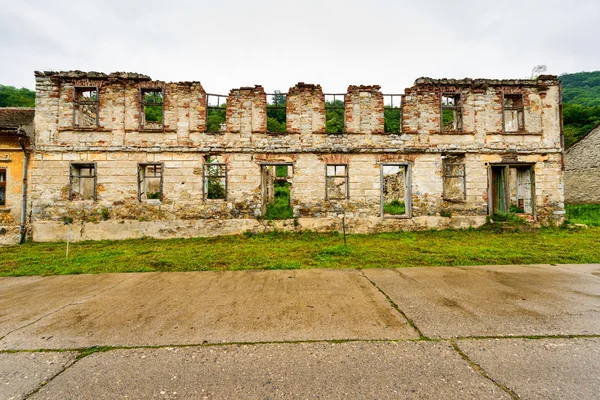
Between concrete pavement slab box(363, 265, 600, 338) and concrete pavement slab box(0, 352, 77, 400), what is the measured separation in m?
3.65

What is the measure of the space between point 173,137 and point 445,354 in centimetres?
1127

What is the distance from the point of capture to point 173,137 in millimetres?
10758

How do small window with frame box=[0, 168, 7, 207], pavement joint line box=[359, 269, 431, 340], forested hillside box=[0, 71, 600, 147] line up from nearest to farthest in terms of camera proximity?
pavement joint line box=[359, 269, 431, 340] < small window with frame box=[0, 168, 7, 207] < forested hillside box=[0, 71, 600, 147]

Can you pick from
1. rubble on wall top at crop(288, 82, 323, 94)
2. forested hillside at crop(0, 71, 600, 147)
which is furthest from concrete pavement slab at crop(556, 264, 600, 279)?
forested hillside at crop(0, 71, 600, 147)

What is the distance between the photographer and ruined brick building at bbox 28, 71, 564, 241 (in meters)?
10.4

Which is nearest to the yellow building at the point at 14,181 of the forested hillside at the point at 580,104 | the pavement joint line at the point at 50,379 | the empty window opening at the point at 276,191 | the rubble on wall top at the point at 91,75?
the rubble on wall top at the point at 91,75

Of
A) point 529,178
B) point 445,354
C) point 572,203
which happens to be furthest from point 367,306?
point 572,203

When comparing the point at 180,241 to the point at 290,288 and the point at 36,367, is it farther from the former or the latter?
the point at 36,367

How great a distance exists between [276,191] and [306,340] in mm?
20108

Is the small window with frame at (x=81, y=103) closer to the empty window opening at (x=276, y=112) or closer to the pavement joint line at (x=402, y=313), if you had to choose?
the empty window opening at (x=276, y=112)

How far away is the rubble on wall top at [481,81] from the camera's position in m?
11.3

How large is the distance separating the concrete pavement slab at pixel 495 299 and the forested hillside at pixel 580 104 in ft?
77.9

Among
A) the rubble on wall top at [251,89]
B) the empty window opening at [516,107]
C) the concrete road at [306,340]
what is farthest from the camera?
the empty window opening at [516,107]

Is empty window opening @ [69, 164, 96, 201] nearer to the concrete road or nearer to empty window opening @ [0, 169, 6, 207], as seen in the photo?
empty window opening @ [0, 169, 6, 207]
